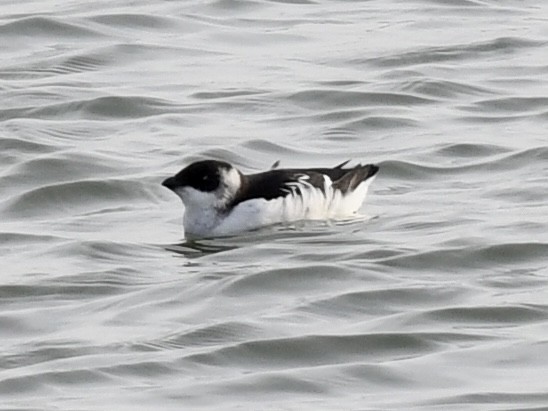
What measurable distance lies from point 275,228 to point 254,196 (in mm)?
256

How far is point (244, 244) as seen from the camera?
45.9 feet

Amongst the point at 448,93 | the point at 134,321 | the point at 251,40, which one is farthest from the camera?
the point at 251,40

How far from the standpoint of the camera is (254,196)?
563 inches

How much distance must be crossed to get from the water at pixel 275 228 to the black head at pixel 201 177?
0.37 meters

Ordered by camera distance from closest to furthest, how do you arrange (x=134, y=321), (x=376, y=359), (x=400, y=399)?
(x=400, y=399), (x=376, y=359), (x=134, y=321)

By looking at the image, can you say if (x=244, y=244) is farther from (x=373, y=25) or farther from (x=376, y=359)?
(x=373, y=25)

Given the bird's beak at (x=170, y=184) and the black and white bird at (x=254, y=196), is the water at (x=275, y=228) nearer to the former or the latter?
the black and white bird at (x=254, y=196)

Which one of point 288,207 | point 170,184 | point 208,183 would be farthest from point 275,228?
point 170,184

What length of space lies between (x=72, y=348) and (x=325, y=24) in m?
10.6

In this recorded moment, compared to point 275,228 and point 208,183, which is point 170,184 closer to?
point 208,183

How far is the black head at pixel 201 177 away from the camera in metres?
14.3

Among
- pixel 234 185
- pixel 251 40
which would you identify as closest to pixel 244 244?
pixel 234 185

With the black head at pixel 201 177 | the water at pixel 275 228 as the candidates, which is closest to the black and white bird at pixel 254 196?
the black head at pixel 201 177

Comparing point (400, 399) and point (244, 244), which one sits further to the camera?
point (244, 244)
